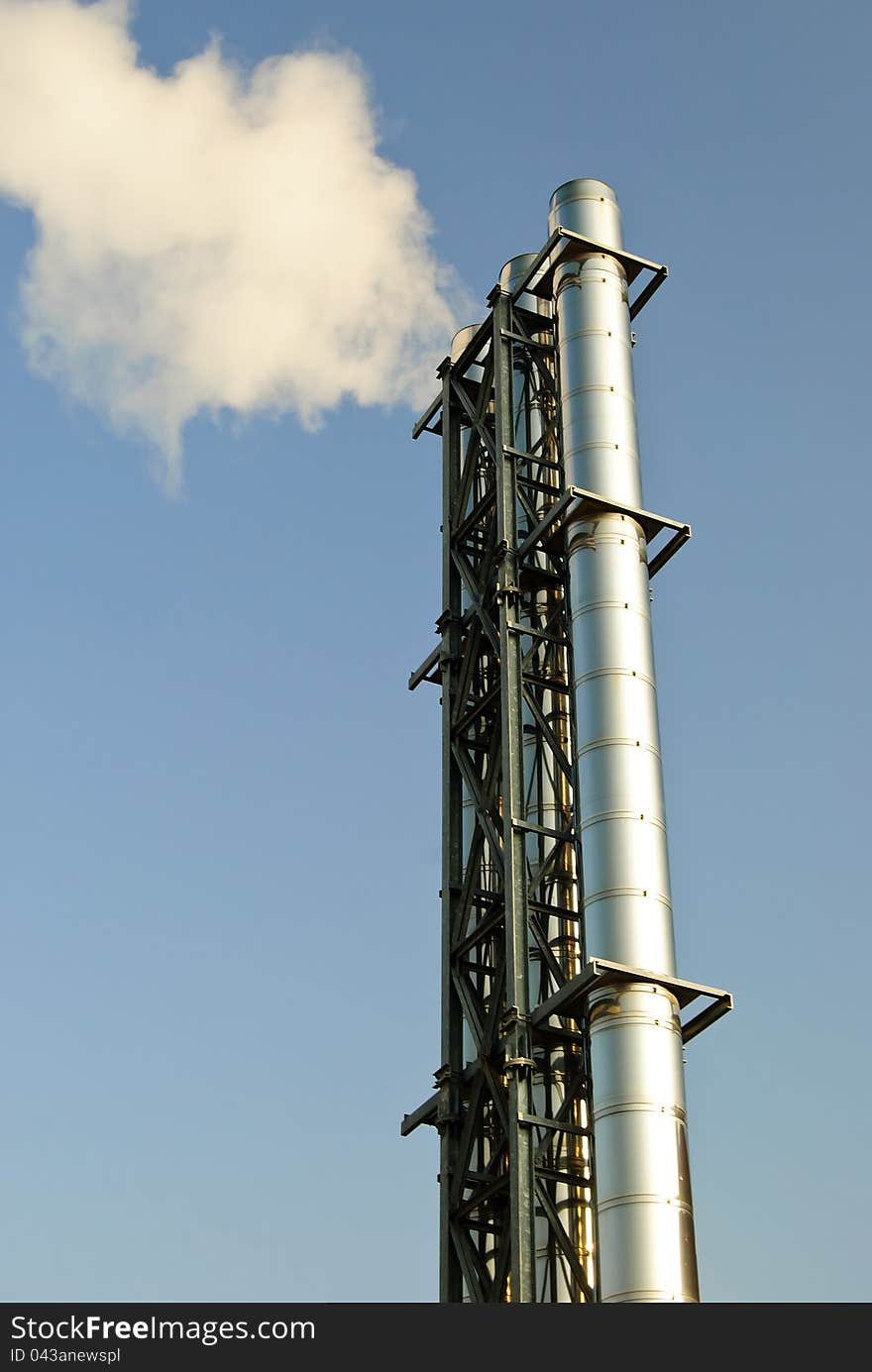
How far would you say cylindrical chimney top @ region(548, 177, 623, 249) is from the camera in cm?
3072

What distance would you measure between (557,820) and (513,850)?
1947 millimetres

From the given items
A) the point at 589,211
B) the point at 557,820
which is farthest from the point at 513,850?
the point at 589,211

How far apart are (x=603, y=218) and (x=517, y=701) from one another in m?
8.91

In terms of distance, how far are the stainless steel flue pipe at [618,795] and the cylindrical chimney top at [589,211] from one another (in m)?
0.03

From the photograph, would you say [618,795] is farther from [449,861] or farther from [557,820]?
[449,861]

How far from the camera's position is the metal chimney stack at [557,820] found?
23.1 meters

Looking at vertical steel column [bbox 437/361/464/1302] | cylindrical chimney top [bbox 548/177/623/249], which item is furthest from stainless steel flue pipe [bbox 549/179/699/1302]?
vertical steel column [bbox 437/361/464/1302]

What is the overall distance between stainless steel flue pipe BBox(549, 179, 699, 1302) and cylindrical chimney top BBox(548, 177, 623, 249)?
3 centimetres

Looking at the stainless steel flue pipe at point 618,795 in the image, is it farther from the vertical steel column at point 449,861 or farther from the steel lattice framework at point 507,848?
the vertical steel column at point 449,861

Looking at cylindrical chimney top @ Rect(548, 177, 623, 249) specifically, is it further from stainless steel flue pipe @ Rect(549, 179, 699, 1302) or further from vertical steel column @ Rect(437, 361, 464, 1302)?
vertical steel column @ Rect(437, 361, 464, 1302)

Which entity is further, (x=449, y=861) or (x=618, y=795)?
(x=449, y=861)

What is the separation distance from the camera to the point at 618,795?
2494cm

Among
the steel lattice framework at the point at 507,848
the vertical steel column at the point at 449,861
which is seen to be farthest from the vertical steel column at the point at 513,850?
the vertical steel column at the point at 449,861
